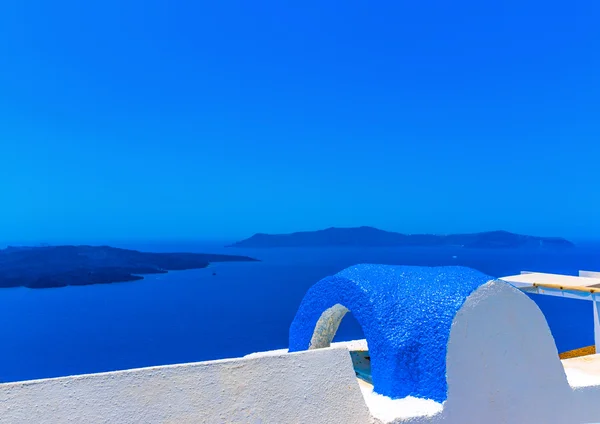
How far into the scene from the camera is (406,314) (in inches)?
236

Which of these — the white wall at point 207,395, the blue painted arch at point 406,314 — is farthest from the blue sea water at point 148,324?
the white wall at point 207,395

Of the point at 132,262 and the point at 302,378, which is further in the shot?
the point at 132,262

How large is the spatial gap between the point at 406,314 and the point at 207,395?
261cm

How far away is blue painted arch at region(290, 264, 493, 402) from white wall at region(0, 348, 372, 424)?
68 centimetres

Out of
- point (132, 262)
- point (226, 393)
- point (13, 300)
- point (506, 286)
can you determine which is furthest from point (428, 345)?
point (132, 262)

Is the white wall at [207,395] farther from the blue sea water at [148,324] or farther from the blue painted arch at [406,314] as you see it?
→ the blue sea water at [148,324]

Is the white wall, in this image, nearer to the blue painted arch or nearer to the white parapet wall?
the white parapet wall

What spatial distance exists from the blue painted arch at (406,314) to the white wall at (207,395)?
68 cm

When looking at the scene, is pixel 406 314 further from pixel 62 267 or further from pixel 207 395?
pixel 62 267

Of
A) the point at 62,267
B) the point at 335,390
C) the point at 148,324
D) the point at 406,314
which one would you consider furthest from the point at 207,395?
the point at 62,267

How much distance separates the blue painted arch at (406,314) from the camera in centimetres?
565

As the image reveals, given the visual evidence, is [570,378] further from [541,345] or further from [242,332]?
[242,332]

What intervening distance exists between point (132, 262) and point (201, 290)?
1753 cm

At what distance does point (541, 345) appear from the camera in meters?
6.36
